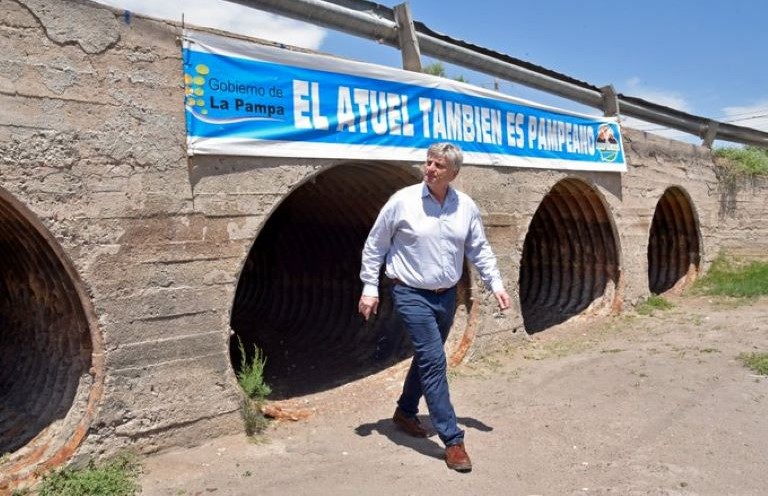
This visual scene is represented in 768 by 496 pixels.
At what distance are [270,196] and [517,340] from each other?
340cm

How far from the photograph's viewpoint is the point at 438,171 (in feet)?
13.8

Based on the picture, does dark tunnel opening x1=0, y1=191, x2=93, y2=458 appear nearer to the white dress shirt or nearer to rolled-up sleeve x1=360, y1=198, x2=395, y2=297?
rolled-up sleeve x1=360, y1=198, x2=395, y2=297

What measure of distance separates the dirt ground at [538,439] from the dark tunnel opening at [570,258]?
248 centimetres

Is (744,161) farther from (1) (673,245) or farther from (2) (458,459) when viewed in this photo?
(2) (458,459)

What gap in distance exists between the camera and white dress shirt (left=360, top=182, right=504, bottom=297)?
429 centimetres

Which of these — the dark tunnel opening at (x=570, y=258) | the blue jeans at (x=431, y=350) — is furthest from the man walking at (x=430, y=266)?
the dark tunnel opening at (x=570, y=258)

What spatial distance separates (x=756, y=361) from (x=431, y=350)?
13.0 feet

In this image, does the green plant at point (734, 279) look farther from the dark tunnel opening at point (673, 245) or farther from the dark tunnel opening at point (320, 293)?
the dark tunnel opening at point (320, 293)

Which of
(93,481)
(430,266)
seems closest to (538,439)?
(430,266)

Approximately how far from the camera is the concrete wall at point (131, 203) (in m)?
4.07

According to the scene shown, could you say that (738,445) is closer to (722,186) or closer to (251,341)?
(251,341)

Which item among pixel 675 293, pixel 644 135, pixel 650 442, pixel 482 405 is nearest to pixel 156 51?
pixel 482 405

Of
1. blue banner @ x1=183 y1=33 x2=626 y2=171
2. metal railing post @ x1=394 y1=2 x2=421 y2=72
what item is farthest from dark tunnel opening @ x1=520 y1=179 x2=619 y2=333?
metal railing post @ x1=394 y1=2 x2=421 y2=72

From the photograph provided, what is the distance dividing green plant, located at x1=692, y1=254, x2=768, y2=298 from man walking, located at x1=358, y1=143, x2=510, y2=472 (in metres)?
7.74
